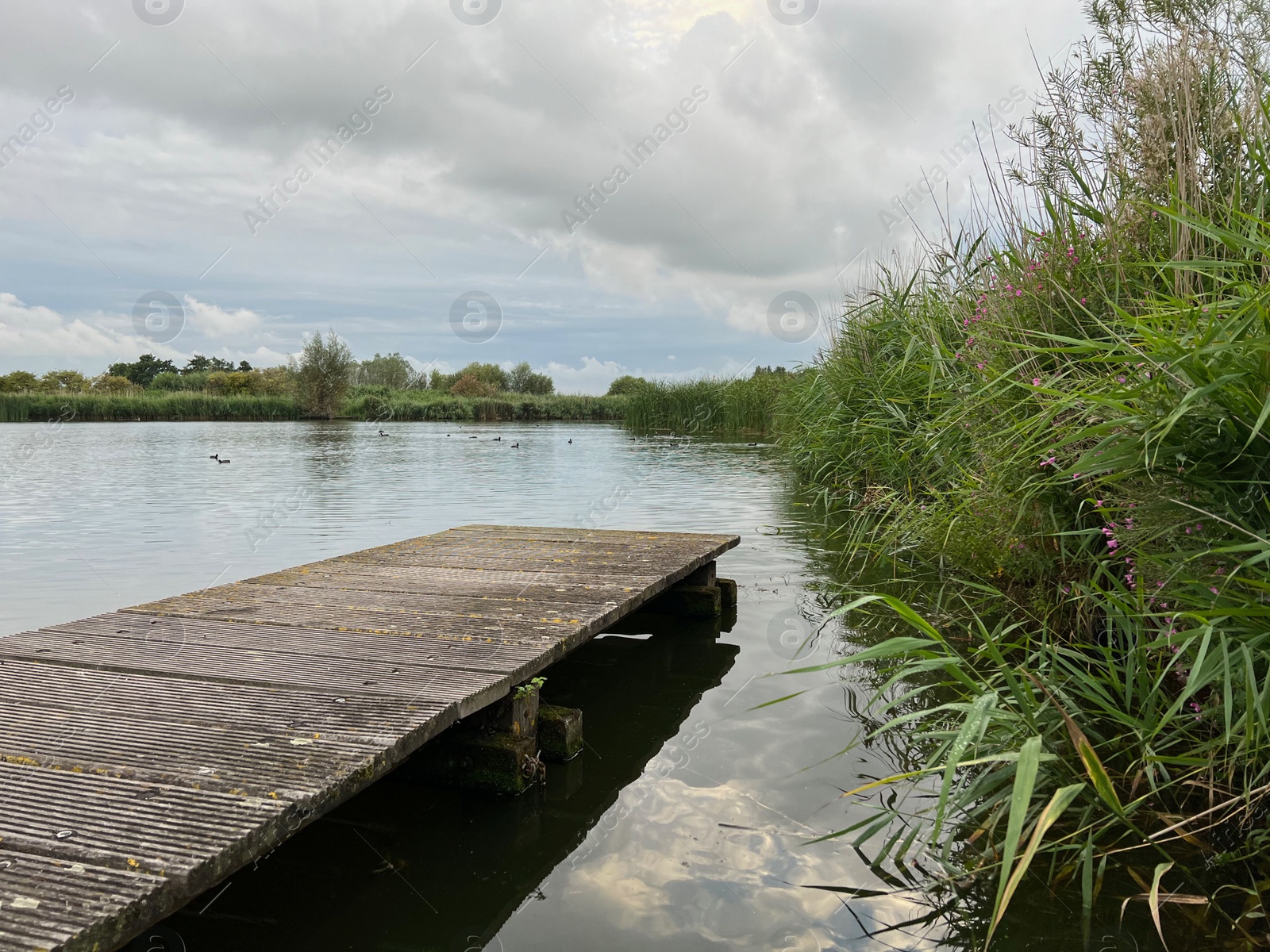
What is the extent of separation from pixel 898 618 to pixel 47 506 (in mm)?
10358

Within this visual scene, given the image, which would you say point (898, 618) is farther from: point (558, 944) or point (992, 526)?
point (558, 944)

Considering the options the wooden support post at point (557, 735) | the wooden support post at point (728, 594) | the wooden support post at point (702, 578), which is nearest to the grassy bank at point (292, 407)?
the wooden support post at point (728, 594)

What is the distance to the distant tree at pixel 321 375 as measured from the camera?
4775 cm

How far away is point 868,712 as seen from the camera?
3.49m

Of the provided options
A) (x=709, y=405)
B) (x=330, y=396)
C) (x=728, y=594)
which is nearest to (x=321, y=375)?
(x=330, y=396)

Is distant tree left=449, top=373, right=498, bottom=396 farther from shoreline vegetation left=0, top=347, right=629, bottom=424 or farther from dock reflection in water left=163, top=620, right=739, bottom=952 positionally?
dock reflection in water left=163, top=620, right=739, bottom=952

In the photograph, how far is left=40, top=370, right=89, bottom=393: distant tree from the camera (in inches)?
1768

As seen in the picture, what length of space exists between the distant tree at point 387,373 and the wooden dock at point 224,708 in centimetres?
4989

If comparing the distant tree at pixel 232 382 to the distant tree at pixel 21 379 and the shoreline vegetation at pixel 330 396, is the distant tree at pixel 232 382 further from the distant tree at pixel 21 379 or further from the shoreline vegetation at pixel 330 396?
the distant tree at pixel 21 379

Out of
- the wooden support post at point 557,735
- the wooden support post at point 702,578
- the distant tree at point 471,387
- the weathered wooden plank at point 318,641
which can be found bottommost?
the wooden support post at point 557,735

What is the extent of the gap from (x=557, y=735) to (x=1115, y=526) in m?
2.03

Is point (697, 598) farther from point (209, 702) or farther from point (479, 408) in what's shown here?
point (479, 408)

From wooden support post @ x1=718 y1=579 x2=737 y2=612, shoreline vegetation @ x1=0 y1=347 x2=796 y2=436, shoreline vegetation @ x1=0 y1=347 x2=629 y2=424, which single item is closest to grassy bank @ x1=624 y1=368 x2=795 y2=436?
shoreline vegetation @ x1=0 y1=347 x2=796 y2=436

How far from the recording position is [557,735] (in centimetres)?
316
